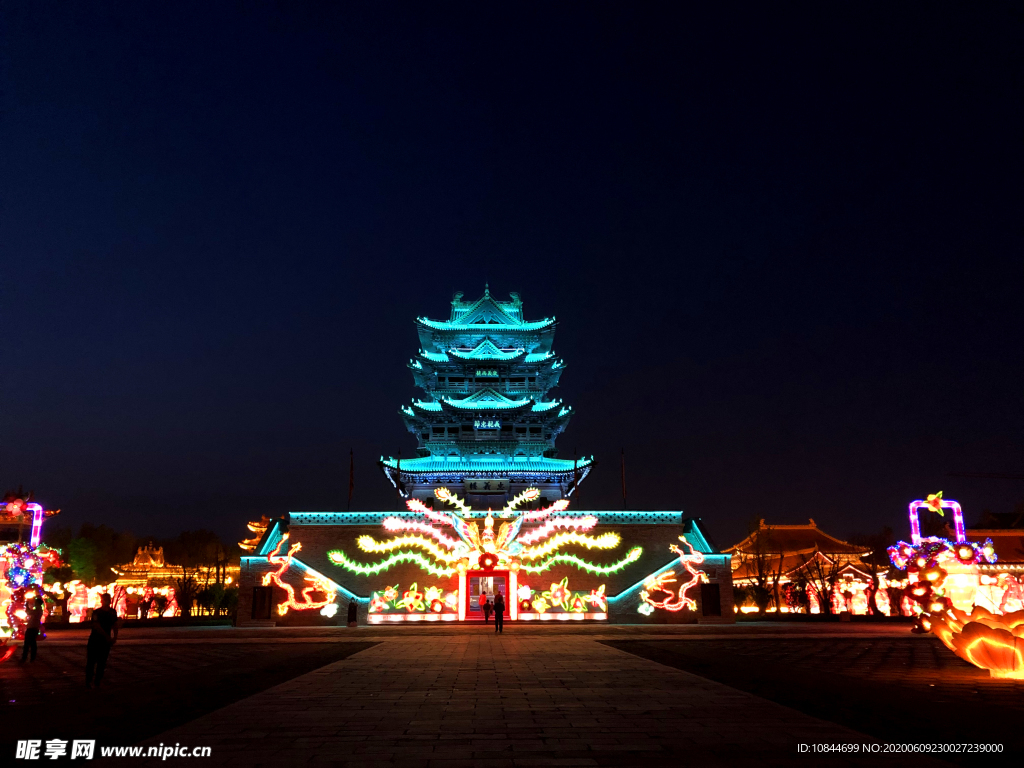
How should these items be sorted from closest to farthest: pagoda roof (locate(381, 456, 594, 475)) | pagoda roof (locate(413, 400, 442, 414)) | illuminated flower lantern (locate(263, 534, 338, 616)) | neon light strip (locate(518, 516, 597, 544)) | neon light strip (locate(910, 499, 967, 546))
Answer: neon light strip (locate(910, 499, 967, 546)) < illuminated flower lantern (locate(263, 534, 338, 616)) < neon light strip (locate(518, 516, 597, 544)) < pagoda roof (locate(381, 456, 594, 475)) < pagoda roof (locate(413, 400, 442, 414))

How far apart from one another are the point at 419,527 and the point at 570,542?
655 cm

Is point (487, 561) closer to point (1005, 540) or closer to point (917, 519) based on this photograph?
point (917, 519)

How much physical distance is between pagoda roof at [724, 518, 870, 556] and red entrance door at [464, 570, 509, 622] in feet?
92.5

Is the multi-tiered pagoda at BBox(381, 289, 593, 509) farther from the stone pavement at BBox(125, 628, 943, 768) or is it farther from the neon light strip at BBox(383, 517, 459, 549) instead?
the stone pavement at BBox(125, 628, 943, 768)

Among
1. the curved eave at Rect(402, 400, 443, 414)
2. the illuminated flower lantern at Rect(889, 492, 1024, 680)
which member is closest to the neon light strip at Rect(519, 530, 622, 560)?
the illuminated flower lantern at Rect(889, 492, 1024, 680)

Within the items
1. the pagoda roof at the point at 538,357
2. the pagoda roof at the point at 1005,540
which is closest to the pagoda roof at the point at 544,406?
the pagoda roof at the point at 538,357

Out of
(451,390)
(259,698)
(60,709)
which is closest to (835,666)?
(259,698)

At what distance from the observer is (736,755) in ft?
18.2

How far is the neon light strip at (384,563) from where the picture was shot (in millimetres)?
29750

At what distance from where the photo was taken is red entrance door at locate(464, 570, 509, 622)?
2812cm

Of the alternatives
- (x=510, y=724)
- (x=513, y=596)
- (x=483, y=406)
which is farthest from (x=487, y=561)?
(x=510, y=724)

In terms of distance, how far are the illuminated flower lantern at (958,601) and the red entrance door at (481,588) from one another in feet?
47.4

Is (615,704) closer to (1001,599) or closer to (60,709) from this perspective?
(60,709)

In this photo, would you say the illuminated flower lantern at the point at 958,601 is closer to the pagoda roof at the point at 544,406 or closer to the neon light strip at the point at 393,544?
the neon light strip at the point at 393,544
